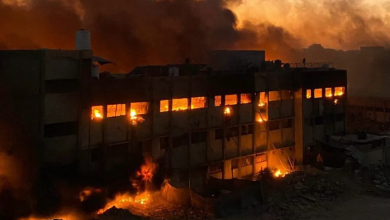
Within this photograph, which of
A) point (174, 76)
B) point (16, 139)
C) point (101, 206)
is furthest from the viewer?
point (174, 76)

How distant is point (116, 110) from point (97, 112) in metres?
1.09

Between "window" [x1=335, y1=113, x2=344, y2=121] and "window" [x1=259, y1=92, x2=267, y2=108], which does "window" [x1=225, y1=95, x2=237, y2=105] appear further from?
"window" [x1=335, y1=113, x2=344, y2=121]

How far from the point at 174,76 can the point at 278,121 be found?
30.9 ft

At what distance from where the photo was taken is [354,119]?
5294 cm

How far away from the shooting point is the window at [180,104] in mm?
23406

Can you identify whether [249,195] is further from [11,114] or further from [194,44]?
[194,44]

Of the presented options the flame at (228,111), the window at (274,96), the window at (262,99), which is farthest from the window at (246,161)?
the window at (274,96)

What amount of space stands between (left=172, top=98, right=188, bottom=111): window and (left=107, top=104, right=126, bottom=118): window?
3222 mm

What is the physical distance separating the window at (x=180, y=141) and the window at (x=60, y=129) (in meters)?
6.06

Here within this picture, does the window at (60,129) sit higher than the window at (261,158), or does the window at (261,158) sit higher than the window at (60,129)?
the window at (60,129)

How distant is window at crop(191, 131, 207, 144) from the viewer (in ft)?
80.0

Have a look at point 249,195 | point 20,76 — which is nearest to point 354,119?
point 249,195

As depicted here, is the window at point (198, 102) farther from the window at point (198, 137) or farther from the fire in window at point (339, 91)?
the fire in window at point (339, 91)

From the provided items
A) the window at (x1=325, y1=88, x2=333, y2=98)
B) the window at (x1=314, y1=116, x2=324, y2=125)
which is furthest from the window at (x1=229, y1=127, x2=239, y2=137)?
the window at (x1=325, y1=88, x2=333, y2=98)
